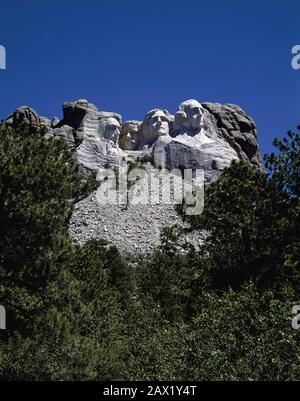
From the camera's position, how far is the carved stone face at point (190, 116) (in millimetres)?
99625

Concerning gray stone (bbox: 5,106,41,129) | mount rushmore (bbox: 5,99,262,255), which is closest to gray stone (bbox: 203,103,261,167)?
mount rushmore (bbox: 5,99,262,255)

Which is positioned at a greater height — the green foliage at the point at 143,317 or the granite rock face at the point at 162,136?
the granite rock face at the point at 162,136

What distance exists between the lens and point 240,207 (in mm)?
27078

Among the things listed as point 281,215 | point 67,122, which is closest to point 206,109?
point 67,122

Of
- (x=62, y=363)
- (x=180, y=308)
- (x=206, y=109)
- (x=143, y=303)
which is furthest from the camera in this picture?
(x=206, y=109)

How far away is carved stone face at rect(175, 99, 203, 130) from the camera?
327 ft

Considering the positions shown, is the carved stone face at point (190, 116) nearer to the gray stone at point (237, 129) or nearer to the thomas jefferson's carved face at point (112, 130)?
the thomas jefferson's carved face at point (112, 130)

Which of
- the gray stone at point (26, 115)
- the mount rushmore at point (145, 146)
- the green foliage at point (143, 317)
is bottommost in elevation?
the green foliage at point (143, 317)

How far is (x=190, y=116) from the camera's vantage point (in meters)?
100

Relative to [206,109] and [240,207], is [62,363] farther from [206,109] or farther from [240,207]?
[206,109]

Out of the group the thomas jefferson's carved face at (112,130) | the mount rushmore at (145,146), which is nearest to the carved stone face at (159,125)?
the mount rushmore at (145,146)

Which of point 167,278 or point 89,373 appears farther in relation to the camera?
point 167,278

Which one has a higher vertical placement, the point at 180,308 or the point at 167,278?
the point at 167,278

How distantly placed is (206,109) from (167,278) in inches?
2986
